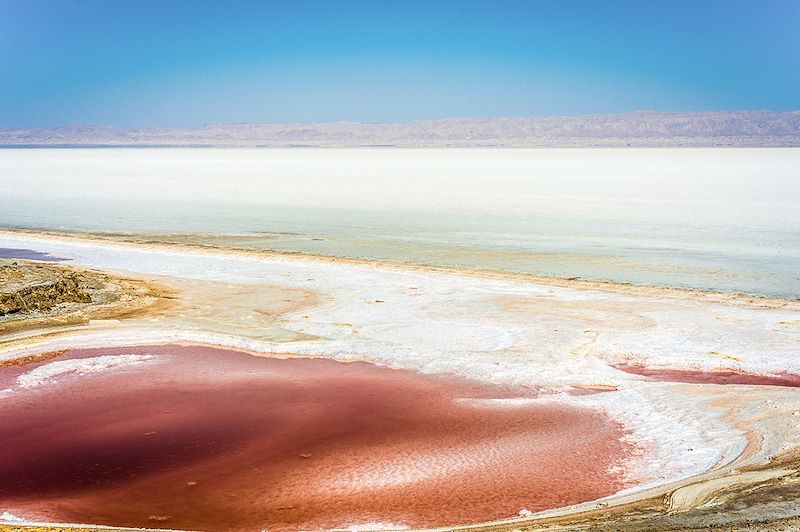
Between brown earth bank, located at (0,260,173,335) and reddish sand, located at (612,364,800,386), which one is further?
brown earth bank, located at (0,260,173,335)

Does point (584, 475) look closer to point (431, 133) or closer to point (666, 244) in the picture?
point (666, 244)

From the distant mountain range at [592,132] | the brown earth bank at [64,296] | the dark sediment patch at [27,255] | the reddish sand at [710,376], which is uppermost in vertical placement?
the distant mountain range at [592,132]

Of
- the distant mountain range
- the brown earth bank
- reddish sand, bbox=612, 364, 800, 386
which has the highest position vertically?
the distant mountain range

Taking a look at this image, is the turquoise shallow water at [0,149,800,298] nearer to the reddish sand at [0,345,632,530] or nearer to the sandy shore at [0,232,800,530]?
the sandy shore at [0,232,800,530]

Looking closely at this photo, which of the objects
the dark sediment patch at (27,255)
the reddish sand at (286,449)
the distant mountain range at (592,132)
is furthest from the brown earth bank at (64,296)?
the distant mountain range at (592,132)

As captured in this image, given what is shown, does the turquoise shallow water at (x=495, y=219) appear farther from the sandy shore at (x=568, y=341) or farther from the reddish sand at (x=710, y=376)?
the reddish sand at (x=710, y=376)

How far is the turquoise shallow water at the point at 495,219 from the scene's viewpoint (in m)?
16.3

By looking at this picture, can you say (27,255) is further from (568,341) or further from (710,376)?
(710,376)

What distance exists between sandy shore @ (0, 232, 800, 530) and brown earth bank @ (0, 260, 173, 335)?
1.05 ft

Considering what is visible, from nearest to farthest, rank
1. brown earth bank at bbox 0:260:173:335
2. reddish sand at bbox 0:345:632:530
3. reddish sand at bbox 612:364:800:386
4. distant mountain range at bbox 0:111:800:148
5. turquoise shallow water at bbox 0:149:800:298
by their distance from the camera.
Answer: reddish sand at bbox 0:345:632:530 < reddish sand at bbox 612:364:800:386 < brown earth bank at bbox 0:260:173:335 < turquoise shallow water at bbox 0:149:800:298 < distant mountain range at bbox 0:111:800:148

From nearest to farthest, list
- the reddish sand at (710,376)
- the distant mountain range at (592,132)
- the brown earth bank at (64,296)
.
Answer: the reddish sand at (710,376) < the brown earth bank at (64,296) < the distant mountain range at (592,132)

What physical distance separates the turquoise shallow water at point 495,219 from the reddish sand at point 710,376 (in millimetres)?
4509

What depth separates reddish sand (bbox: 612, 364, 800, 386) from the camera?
8828mm

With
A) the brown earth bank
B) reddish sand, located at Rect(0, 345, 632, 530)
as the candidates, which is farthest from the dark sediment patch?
reddish sand, located at Rect(0, 345, 632, 530)
